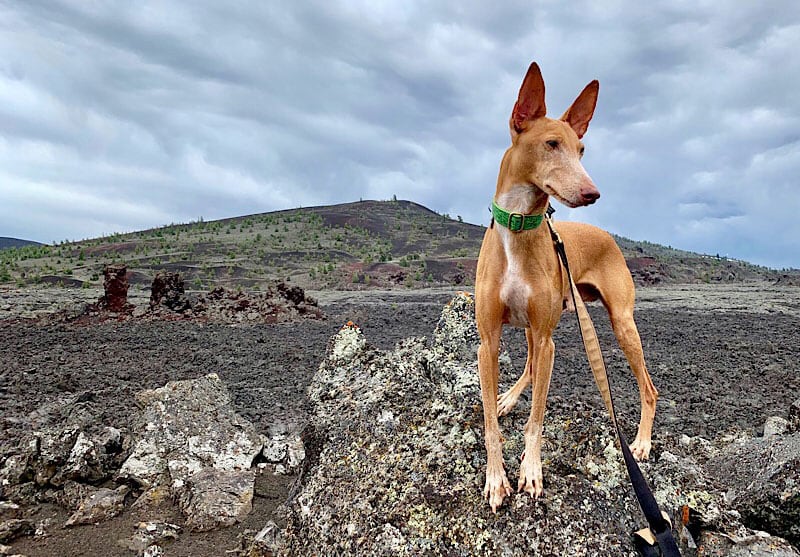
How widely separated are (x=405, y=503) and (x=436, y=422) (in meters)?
0.49

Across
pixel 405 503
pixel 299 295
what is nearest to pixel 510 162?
pixel 405 503

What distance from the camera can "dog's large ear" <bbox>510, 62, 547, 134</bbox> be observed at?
218cm

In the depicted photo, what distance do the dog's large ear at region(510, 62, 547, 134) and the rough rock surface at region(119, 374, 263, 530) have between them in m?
3.74

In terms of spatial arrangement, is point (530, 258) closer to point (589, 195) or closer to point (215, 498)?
point (589, 195)

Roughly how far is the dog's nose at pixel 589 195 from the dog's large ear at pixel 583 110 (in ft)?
1.46

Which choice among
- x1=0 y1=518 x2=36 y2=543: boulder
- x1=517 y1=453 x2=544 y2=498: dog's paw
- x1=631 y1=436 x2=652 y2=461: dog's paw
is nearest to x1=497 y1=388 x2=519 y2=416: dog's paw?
x1=517 y1=453 x2=544 y2=498: dog's paw

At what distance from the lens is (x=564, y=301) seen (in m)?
2.74

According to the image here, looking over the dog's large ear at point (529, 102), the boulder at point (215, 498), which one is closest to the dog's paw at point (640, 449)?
the dog's large ear at point (529, 102)

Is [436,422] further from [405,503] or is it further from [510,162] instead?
[510,162]

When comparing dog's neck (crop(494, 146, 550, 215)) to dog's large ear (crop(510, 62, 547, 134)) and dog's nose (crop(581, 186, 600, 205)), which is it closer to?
dog's large ear (crop(510, 62, 547, 134))

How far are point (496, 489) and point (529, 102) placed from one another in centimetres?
160

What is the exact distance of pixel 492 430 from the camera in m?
2.40

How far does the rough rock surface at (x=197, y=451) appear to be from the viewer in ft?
14.8

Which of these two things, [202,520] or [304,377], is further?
[304,377]
